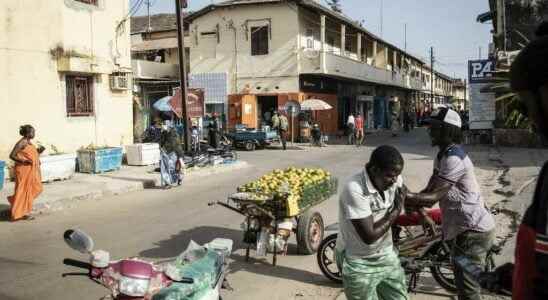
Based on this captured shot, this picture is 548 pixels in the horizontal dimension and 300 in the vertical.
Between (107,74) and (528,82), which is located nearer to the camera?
(528,82)

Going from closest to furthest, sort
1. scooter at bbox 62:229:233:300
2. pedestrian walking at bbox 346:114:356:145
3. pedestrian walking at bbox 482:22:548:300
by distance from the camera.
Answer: pedestrian walking at bbox 482:22:548:300 < scooter at bbox 62:229:233:300 < pedestrian walking at bbox 346:114:356:145

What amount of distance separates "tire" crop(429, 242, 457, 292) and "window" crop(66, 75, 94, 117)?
512 inches

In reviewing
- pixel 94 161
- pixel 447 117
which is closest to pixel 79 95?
pixel 94 161

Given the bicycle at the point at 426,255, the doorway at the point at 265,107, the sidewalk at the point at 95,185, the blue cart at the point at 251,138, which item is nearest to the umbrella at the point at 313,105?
the doorway at the point at 265,107

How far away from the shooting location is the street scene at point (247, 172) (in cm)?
347

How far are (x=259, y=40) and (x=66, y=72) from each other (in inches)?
672

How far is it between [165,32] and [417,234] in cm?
3343

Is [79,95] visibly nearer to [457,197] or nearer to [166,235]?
[166,235]

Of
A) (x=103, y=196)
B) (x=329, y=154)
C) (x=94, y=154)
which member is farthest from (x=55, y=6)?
(x=329, y=154)

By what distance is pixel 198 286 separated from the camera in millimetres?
3486

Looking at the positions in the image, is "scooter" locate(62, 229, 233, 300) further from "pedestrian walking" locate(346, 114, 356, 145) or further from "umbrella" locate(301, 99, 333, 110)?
"umbrella" locate(301, 99, 333, 110)

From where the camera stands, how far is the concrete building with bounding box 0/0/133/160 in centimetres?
1384

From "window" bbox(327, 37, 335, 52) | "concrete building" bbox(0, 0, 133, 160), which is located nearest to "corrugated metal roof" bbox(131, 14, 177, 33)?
"window" bbox(327, 37, 335, 52)

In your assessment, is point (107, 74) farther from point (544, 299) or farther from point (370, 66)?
point (370, 66)
